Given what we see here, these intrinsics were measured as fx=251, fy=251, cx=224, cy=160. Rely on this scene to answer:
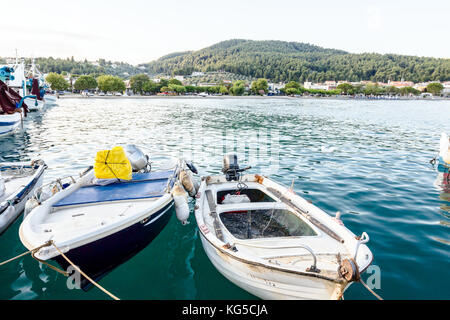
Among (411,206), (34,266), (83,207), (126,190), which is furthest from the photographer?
(411,206)

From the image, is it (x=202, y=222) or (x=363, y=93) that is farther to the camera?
(x=363, y=93)

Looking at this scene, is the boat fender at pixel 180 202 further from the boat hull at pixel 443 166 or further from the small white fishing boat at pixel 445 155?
the boat hull at pixel 443 166

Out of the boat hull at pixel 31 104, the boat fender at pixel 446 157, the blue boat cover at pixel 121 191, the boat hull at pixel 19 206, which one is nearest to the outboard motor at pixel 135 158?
the blue boat cover at pixel 121 191

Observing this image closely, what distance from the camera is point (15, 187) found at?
29.6 ft

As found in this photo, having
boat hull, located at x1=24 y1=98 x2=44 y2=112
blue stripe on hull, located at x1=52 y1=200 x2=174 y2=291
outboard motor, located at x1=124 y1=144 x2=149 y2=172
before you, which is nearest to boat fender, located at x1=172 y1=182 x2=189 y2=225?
blue stripe on hull, located at x1=52 y1=200 x2=174 y2=291

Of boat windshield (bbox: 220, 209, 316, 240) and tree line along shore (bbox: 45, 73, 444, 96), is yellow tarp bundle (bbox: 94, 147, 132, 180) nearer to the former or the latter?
boat windshield (bbox: 220, 209, 316, 240)

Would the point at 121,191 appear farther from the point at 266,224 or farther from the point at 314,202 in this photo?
the point at 314,202

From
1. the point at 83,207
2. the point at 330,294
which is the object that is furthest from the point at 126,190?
the point at 330,294

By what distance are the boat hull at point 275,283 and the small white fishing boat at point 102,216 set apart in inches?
87.6

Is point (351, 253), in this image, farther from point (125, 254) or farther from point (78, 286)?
point (78, 286)

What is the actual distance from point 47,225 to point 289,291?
5487mm

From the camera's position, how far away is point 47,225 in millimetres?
5750

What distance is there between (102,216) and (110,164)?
2224 millimetres

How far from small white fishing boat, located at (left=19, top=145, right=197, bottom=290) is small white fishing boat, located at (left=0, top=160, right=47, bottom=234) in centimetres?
107
